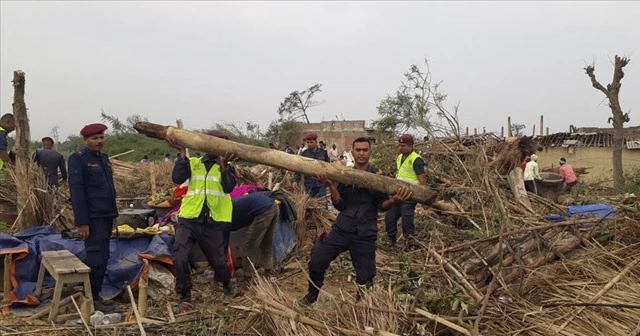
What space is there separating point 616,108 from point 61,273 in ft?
45.7

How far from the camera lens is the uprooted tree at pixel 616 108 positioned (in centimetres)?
1329

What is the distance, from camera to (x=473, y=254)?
15.1 feet

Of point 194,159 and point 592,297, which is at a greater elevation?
point 194,159

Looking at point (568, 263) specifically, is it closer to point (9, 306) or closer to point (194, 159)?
point (194, 159)

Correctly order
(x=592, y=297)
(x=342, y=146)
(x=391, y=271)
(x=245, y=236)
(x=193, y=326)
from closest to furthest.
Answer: (x=592, y=297) → (x=193, y=326) → (x=391, y=271) → (x=245, y=236) → (x=342, y=146)

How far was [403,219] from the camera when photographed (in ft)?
23.6

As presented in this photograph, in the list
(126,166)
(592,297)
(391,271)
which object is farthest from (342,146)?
(592,297)

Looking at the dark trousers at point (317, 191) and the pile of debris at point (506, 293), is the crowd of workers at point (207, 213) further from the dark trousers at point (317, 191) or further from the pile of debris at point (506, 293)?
the dark trousers at point (317, 191)

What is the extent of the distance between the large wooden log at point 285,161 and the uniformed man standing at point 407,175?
2005mm

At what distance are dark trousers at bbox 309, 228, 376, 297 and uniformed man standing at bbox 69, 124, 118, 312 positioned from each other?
1891mm

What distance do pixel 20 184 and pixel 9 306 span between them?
212cm

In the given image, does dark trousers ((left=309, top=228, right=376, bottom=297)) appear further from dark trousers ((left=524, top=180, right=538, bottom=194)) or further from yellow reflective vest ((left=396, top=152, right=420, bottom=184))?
dark trousers ((left=524, top=180, right=538, bottom=194))

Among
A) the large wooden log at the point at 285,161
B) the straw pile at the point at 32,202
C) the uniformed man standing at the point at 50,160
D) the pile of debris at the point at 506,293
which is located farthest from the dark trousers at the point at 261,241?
the uniformed man standing at the point at 50,160

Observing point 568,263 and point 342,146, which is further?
point 342,146
